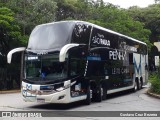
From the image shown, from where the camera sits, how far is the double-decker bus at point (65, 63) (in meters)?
14.1

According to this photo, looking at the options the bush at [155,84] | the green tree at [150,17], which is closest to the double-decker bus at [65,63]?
the bush at [155,84]

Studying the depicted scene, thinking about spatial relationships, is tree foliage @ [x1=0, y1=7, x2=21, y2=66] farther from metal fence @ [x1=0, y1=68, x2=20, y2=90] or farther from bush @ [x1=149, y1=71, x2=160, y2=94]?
bush @ [x1=149, y1=71, x2=160, y2=94]

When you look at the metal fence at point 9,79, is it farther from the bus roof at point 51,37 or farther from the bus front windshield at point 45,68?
the bus front windshield at point 45,68

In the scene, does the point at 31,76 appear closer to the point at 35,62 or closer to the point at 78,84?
the point at 35,62

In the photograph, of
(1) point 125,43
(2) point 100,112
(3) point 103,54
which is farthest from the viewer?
(1) point 125,43

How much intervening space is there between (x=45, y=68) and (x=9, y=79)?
17.6 metres

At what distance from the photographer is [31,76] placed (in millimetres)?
14633

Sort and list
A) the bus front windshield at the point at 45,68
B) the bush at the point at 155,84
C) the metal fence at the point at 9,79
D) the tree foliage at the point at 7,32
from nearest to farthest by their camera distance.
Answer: the bus front windshield at the point at 45,68 < the bush at the point at 155,84 < the tree foliage at the point at 7,32 < the metal fence at the point at 9,79

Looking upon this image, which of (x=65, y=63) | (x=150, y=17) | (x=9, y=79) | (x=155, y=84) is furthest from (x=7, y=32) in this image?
(x=150, y=17)

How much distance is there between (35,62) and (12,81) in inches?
691

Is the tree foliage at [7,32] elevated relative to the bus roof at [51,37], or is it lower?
elevated

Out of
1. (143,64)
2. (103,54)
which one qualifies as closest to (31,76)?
(103,54)

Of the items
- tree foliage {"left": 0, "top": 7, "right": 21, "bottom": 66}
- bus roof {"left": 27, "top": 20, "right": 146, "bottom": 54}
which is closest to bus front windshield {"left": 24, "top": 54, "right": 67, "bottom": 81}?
bus roof {"left": 27, "top": 20, "right": 146, "bottom": 54}

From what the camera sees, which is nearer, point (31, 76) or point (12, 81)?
point (31, 76)
